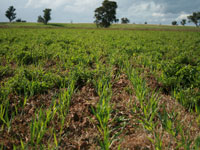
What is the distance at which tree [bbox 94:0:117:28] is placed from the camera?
59969mm

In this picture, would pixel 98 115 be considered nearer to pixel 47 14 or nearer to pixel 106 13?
pixel 106 13

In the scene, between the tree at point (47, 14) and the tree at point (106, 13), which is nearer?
the tree at point (106, 13)

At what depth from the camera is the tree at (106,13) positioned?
5997cm

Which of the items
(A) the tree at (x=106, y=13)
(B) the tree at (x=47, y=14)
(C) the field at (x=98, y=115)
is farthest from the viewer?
(B) the tree at (x=47, y=14)

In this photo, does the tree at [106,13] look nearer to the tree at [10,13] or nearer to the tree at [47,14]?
the tree at [47,14]

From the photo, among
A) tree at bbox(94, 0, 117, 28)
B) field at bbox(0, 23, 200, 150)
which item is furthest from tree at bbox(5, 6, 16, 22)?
field at bbox(0, 23, 200, 150)

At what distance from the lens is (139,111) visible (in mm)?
2455

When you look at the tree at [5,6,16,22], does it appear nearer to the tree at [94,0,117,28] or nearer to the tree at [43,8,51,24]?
the tree at [43,8,51,24]

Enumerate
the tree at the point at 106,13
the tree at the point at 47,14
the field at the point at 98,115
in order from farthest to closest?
the tree at the point at 47,14 < the tree at the point at 106,13 < the field at the point at 98,115

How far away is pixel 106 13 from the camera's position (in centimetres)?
6022

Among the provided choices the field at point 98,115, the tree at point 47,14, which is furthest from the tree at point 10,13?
the field at point 98,115

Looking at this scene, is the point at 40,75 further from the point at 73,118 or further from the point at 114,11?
the point at 114,11

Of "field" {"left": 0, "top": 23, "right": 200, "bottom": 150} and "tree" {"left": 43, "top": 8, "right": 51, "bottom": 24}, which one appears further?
"tree" {"left": 43, "top": 8, "right": 51, "bottom": 24}

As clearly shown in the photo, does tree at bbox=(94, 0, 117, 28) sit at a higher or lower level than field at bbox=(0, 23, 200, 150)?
higher
